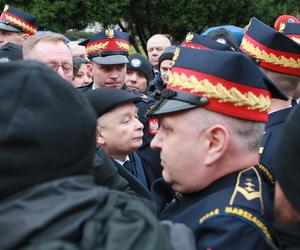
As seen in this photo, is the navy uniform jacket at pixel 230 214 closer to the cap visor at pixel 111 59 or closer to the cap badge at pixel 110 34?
the cap visor at pixel 111 59

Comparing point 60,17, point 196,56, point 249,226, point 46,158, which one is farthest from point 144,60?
point 60,17

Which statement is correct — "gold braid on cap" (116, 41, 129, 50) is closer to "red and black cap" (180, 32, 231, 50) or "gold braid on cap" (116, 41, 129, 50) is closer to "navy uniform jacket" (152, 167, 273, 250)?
"red and black cap" (180, 32, 231, 50)

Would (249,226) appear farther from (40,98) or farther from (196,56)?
(40,98)

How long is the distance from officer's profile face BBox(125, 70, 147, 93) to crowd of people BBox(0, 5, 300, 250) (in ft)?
8.37

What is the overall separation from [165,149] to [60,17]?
20.8 meters

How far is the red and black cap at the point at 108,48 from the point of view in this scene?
4.42 metres

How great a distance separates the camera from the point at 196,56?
1781 mm

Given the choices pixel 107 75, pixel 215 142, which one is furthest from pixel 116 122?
pixel 107 75

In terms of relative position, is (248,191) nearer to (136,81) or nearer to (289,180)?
(289,180)

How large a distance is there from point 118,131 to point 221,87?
1.38 m

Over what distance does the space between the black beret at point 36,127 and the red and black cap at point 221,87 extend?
2.11 feet

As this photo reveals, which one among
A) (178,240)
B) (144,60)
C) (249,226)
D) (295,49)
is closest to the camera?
(178,240)

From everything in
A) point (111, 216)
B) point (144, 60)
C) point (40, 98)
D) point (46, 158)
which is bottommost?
point (144, 60)

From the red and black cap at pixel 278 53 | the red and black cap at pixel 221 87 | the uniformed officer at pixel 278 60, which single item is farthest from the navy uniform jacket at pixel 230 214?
the red and black cap at pixel 278 53
